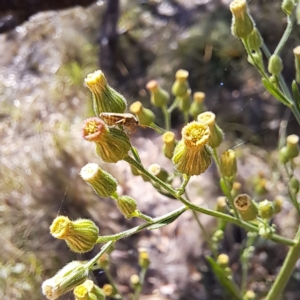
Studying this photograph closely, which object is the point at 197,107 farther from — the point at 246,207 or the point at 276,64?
the point at 246,207

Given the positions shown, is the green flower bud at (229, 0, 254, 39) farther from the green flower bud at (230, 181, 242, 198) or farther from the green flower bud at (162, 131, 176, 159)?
the green flower bud at (230, 181, 242, 198)

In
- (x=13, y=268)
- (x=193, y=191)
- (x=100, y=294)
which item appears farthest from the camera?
(x=193, y=191)

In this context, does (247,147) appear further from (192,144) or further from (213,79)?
(192,144)

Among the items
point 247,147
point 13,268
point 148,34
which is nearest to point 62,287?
point 13,268

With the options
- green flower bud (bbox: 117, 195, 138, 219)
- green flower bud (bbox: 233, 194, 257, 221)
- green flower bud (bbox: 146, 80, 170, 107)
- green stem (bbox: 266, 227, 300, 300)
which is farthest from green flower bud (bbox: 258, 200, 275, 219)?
green flower bud (bbox: 146, 80, 170, 107)

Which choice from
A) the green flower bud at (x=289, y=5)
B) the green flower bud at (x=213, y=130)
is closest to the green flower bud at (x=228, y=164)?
the green flower bud at (x=213, y=130)

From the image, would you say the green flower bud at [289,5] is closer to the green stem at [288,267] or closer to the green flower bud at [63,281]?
the green stem at [288,267]
